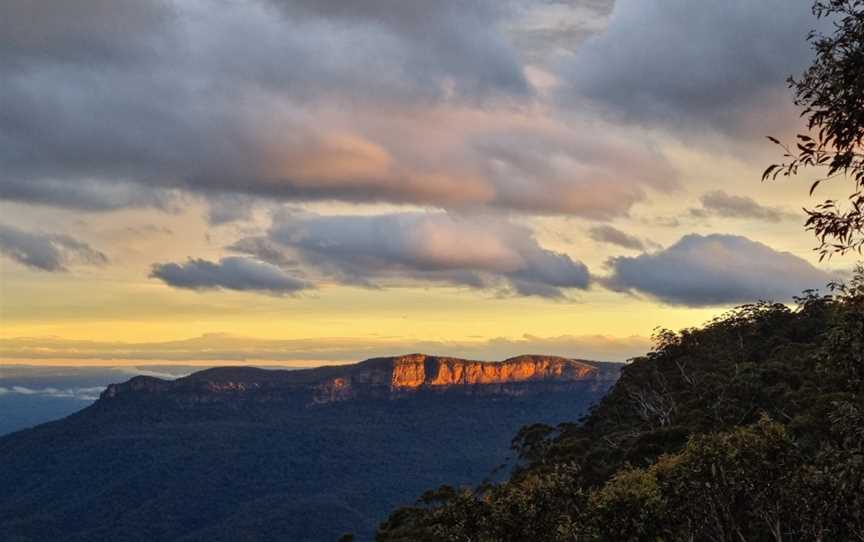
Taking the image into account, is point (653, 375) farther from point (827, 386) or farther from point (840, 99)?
point (840, 99)

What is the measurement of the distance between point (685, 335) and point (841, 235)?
100m

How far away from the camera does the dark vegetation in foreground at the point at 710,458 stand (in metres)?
21.5

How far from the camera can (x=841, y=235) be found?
1767cm

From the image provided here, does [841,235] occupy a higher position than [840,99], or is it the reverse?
[840,99]

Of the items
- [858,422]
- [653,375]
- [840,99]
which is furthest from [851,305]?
[653,375]

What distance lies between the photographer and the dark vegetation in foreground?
21.5m

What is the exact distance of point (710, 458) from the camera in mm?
42812

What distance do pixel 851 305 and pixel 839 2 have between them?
729 cm

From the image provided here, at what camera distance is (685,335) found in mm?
114812

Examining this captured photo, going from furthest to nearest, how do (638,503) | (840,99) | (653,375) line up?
(653,375) < (638,503) < (840,99)

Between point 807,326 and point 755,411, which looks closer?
point 755,411

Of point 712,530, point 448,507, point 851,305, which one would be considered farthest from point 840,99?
point 448,507

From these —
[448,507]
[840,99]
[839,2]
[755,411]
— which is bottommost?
[448,507]

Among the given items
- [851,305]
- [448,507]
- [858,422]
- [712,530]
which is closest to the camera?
[858,422]
